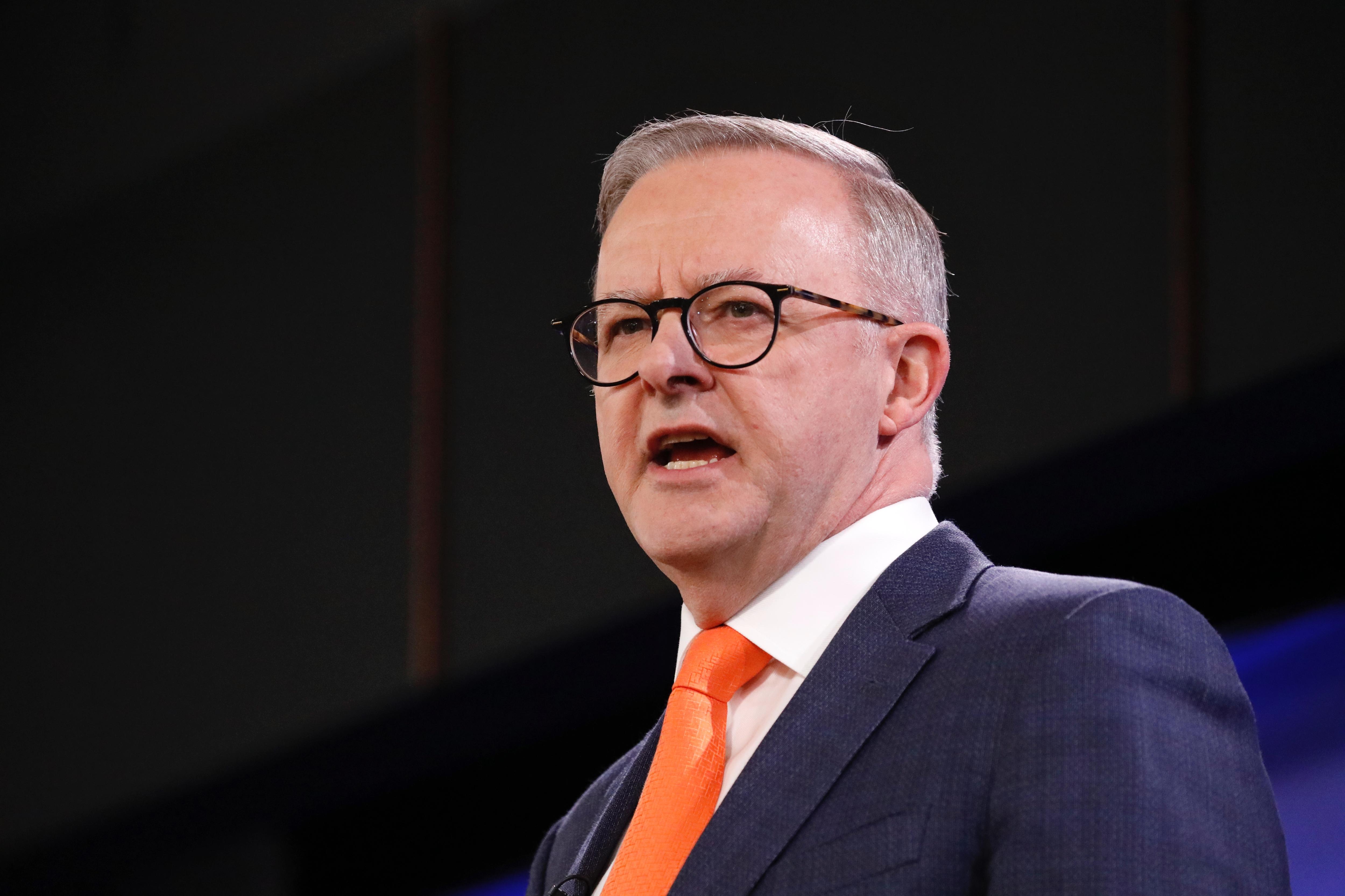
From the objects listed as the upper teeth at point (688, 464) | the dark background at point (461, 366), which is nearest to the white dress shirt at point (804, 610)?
the upper teeth at point (688, 464)

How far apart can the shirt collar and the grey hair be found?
0.46ft

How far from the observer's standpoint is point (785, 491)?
1274mm

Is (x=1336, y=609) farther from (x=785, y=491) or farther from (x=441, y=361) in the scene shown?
(x=441, y=361)

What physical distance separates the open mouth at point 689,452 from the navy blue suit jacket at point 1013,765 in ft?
0.66

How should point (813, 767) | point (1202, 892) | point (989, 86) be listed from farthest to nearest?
1. point (989, 86)
2. point (813, 767)
3. point (1202, 892)

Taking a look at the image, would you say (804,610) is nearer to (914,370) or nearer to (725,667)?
(725,667)

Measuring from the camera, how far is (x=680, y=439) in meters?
1.30

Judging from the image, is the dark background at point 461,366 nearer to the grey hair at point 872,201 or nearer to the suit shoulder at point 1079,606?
the grey hair at point 872,201

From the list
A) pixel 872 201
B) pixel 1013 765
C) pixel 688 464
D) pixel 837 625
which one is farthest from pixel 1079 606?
pixel 872 201

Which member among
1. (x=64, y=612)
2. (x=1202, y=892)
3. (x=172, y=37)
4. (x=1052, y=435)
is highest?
(x=172, y=37)

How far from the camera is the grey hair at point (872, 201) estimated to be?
4.56 ft

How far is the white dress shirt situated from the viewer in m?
1.24

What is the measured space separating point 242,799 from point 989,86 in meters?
2.33

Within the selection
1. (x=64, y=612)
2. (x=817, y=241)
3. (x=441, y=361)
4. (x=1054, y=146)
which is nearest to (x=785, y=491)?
(x=817, y=241)
